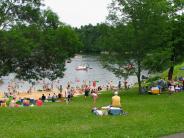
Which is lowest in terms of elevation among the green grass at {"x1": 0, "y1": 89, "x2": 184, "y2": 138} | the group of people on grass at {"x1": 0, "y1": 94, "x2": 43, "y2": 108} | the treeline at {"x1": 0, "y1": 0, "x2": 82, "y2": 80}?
the group of people on grass at {"x1": 0, "y1": 94, "x2": 43, "y2": 108}

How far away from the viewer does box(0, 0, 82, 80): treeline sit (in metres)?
30.3

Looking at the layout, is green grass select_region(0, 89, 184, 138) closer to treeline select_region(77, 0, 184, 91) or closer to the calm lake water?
treeline select_region(77, 0, 184, 91)

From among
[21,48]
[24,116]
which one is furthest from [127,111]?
[21,48]

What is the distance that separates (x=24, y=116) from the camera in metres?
21.4

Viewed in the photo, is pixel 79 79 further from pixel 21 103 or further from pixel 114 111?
pixel 114 111

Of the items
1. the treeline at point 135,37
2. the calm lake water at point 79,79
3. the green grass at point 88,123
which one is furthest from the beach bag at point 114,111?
the calm lake water at point 79,79

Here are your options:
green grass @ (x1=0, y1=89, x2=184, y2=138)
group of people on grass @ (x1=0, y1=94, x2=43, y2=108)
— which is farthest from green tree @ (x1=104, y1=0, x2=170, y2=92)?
green grass @ (x1=0, y1=89, x2=184, y2=138)

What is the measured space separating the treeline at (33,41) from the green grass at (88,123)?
27.2 feet

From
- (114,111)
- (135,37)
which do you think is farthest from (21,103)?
(114,111)

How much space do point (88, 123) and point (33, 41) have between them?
14575 mm

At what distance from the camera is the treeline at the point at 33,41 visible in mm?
30312

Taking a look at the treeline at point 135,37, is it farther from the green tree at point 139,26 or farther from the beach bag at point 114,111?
the beach bag at point 114,111

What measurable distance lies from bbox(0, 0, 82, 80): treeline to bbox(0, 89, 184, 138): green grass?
828 cm

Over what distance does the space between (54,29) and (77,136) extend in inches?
825
